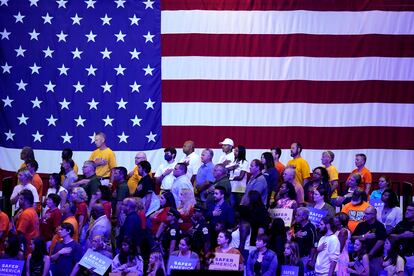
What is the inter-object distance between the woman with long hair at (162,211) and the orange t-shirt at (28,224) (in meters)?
1.78

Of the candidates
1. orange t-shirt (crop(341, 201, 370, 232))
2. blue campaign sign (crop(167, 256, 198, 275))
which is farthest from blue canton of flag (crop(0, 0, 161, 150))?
blue campaign sign (crop(167, 256, 198, 275))

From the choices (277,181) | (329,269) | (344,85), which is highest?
(344,85)

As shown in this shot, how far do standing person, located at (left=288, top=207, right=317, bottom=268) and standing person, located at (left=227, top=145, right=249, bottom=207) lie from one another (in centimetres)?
260

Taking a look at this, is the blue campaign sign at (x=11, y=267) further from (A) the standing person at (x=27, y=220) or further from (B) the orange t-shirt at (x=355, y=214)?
(B) the orange t-shirt at (x=355, y=214)

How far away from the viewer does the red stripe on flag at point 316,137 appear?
2258 cm

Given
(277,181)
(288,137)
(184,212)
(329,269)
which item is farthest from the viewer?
(288,137)

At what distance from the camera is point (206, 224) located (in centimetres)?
1695

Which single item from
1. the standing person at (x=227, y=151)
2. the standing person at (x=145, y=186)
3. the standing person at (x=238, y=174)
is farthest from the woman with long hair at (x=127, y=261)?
the standing person at (x=227, y=151)

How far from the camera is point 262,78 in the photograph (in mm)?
22672

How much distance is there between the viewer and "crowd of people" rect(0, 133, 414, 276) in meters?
16.3

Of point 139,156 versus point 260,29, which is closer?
point 139,156

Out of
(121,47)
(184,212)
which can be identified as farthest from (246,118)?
(184,212)

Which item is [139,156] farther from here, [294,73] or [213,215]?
[294,73]

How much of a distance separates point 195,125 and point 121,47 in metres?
2.15
